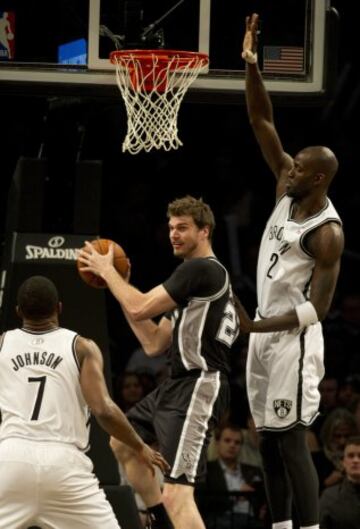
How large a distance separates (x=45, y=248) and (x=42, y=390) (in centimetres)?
270

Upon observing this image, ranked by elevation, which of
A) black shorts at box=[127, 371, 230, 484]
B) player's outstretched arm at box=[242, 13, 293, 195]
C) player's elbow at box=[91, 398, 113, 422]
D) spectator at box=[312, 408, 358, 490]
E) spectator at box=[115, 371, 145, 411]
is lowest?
spectator at box=[312, 408, 358, 490]

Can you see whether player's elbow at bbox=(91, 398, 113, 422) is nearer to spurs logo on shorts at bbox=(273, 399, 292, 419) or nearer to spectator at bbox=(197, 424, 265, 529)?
spurs logo on shorts at bbox=(273, 399, 292, 419)

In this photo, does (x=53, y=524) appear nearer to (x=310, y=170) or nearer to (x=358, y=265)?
(x=310, y=170)

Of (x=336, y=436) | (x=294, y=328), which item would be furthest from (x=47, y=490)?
(x=336, y=436)

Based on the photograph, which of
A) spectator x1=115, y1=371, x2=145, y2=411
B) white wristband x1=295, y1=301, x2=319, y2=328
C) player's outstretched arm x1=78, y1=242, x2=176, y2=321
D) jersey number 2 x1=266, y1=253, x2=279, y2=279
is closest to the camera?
white wristband x1=295, y1=301, x2=319, y2=328

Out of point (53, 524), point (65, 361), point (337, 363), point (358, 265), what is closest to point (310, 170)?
point (65, 361)

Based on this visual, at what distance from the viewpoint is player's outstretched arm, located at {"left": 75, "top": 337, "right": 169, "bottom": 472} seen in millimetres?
6562

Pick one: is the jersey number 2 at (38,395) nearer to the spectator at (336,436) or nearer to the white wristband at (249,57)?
the white wristband at (249,57)

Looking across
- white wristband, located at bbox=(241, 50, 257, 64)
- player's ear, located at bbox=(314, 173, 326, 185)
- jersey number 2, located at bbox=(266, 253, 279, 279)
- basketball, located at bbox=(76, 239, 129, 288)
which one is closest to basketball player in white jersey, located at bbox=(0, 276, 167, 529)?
basketball, located at bbox=(76, 239, 129, 288)

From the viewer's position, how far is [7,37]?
8914 millimetres

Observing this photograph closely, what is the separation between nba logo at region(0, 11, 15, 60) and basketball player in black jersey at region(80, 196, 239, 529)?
194 centimetres

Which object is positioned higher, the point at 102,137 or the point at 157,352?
the point at 102,137

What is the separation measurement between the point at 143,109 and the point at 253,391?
206 centimetres

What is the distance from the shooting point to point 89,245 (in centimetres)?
757
